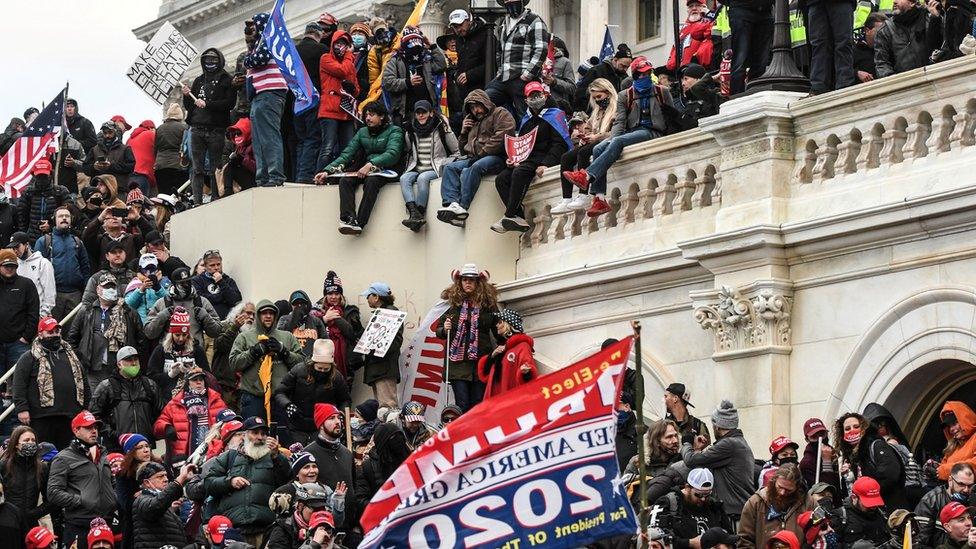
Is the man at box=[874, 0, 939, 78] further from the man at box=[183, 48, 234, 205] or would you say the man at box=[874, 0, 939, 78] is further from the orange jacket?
the man at box=[183, 48, 234, 205]

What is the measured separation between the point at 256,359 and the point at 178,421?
42.1 inches

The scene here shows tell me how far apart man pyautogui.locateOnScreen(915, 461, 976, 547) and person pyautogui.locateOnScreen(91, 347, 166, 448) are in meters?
9.04

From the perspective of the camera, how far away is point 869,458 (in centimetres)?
1886

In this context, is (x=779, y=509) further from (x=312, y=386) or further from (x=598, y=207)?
(x=312, y=386)

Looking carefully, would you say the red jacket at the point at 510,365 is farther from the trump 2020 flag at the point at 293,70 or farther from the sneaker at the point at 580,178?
the trump 2020 flag at the point at 293,70

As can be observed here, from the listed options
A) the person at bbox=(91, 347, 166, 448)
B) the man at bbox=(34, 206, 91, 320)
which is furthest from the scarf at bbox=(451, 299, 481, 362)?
the man at bbox=(34, 206, 91, 320)

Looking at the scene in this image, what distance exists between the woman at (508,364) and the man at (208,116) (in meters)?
6.36

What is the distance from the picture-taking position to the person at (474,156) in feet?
83.4

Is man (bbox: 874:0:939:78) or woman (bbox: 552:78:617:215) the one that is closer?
man (bbox: 874:0:939:78)

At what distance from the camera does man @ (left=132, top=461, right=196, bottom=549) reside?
21.3m

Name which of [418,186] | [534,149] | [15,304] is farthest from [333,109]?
[15,304]

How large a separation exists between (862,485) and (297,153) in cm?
1163

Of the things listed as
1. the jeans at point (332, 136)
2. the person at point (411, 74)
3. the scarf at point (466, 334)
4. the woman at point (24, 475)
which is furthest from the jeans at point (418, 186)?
the woman at point (24, 475)

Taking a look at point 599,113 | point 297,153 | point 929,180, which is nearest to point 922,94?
point 929,180
